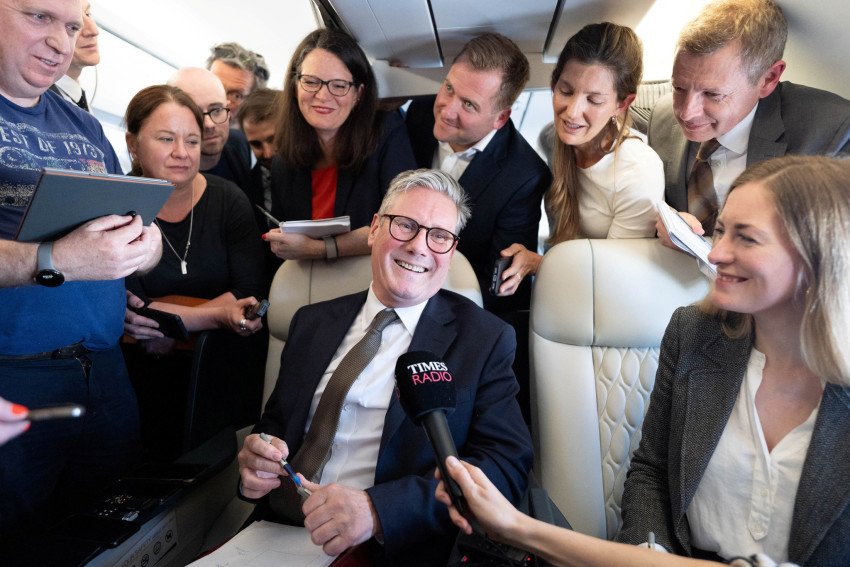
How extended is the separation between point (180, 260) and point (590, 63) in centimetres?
171

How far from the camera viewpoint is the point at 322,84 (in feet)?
8.48

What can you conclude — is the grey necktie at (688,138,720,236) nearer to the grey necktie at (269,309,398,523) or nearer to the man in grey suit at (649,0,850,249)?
the man in grey suit at (649,0,850,249)

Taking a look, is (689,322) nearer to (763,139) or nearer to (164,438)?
(763,139)

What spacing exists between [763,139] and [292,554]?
192 cm

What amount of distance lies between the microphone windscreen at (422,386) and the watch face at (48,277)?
881mm

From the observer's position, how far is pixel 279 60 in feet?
16.3

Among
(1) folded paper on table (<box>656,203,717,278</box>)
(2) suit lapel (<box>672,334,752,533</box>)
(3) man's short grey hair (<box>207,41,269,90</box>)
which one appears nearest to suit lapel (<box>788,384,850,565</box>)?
(2) suit lapel (<box>672,334,752,533</box>)

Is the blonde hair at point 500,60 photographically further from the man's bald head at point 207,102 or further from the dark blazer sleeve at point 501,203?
the man's bald head at point 207,102

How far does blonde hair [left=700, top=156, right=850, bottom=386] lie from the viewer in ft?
4.27

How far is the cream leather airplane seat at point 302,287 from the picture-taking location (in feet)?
7.20

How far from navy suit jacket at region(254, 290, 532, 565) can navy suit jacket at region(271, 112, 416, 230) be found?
609 mm

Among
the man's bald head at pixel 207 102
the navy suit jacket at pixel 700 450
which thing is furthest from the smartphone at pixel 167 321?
the navy suit jacket at pixel 700 450

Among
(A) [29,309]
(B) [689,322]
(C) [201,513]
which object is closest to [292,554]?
(C) [201,513]

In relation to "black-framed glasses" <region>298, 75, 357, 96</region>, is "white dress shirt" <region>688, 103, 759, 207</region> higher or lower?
lower
